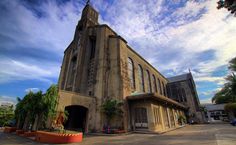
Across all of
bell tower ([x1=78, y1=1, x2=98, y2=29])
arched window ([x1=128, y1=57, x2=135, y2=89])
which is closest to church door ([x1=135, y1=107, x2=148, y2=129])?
arched window ([x1=128, y1=57, x2=135, y2=89])

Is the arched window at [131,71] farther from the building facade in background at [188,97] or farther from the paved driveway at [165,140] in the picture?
the building facade in background at [188,97]

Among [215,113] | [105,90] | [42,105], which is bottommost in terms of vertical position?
[215,113]

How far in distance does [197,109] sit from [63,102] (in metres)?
34.3

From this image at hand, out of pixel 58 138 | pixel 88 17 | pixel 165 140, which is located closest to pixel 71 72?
pixel 88 17

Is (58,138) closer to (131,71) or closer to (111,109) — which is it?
(111,109)

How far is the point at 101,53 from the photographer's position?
62.3 feet

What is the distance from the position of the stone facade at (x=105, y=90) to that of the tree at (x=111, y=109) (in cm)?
68

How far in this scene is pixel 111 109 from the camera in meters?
14.7

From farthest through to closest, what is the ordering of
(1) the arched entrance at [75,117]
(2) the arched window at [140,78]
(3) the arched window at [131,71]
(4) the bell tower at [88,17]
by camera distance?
1. (4) the bell tower at [88,17]
2. (2) the arched window at [140,78]
3. (3) the arched window at [131,71]
4. (1) the arched entrance at [75,117]

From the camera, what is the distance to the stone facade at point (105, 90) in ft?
49.0

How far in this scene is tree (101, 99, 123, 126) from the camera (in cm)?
1473

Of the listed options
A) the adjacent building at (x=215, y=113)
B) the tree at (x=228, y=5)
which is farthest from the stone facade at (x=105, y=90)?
the adjacent building at (x=215, y=113)

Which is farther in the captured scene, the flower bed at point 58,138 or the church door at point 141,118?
the church door at point 141,118

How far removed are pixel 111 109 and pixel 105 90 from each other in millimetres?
3187
